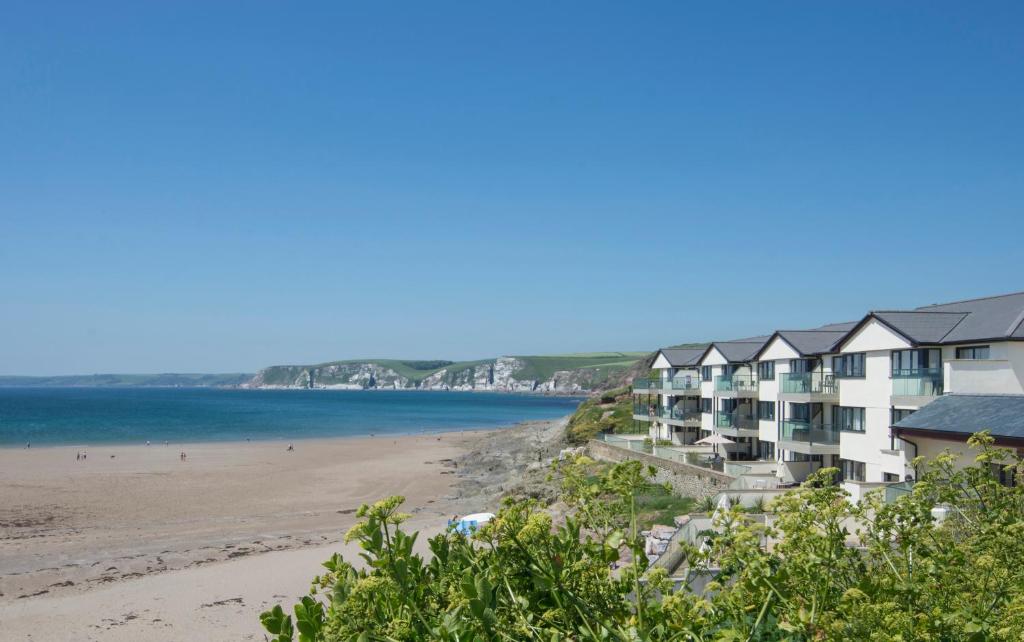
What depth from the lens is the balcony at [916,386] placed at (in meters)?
25.8

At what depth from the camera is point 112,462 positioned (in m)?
66.6

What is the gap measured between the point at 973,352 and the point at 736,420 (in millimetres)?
16284

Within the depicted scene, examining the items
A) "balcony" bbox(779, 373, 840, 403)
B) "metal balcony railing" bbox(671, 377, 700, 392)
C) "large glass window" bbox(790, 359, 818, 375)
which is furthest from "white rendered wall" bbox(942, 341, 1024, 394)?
"metal balcony railing" bbox(671, 377, 700, 392)

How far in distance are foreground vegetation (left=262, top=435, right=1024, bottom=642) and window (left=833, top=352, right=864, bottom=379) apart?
27.1m

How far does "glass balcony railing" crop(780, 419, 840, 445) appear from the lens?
103 ft

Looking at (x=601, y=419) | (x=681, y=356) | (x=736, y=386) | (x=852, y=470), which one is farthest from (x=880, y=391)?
(x=601, y=419)

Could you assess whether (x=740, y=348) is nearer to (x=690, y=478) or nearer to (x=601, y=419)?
(x=690, y=478)

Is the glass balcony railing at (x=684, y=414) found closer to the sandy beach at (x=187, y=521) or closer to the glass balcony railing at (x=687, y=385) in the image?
the glass balcony railing at (x=687, y=385)

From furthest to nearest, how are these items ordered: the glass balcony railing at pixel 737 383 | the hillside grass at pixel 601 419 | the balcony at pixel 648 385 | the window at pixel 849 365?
the hillside grass at pixel 601 419
the balcony at pixel 648 385
the glass balcony railing at pixel 737 383
the window at pixel 849 365

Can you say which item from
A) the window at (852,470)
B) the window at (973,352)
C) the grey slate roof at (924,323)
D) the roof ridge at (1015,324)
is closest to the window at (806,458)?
the window at (852,470)

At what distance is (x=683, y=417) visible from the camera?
48219mm

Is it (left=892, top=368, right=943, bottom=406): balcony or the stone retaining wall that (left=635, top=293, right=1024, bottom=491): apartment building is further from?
the stone retaining wall

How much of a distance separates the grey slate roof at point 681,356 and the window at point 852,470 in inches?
853

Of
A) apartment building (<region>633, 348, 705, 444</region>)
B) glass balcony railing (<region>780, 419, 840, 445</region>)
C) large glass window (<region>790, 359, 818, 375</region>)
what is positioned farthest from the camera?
apartment building (<region>633, 348, 705, 444</region>)
